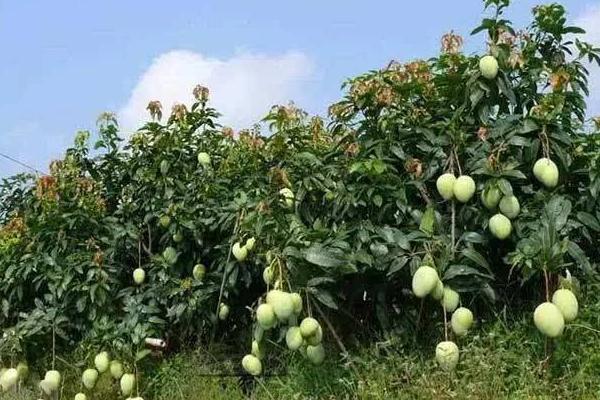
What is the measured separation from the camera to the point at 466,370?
3.60 meters

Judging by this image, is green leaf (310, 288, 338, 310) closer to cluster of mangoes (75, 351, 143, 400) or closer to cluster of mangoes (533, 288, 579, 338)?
cluster of mangoes (533, 288, 579, 338)

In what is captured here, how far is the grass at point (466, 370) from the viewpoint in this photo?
3.50 metres

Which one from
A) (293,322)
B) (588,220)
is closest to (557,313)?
(588,220)

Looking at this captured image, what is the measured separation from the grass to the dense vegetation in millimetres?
61

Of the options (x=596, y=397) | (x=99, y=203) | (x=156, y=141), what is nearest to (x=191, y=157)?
(x=156, y=141)

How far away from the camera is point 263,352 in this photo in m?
4.08

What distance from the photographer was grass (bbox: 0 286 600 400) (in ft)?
11.5

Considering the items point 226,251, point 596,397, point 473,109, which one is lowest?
point 596,397

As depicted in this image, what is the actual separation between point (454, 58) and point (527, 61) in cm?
31

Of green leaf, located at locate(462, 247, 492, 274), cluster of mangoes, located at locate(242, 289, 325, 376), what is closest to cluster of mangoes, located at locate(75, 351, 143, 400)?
cluster of mangoes, located at locate(242, 289, 325, 376)

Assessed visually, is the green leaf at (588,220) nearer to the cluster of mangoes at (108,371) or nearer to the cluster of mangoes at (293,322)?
the cluster of mangoes at (293,322)

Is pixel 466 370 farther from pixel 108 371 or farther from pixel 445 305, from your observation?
pixel 108 371

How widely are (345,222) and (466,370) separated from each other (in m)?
0.84

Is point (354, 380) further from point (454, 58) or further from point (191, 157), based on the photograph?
point (191, 157)
